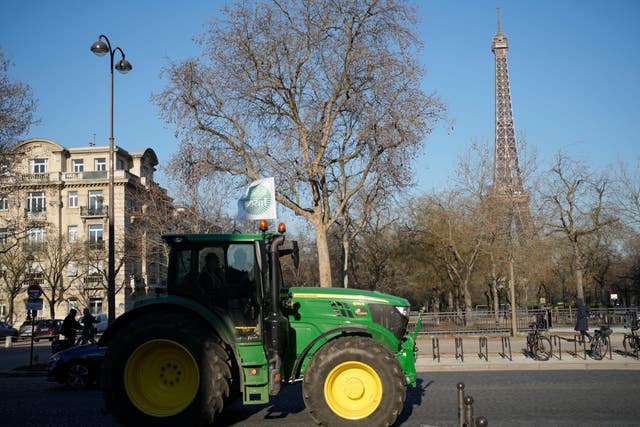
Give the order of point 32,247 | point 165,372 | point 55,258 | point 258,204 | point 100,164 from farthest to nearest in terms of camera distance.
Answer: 1. point 100,164
2. point 32,247
3. point 55,258
4. point 258,204
5. point 165,372

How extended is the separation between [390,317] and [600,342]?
12064 millimetres

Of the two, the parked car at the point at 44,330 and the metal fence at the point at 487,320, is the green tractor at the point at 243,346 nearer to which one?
the metal fence at the point at 487,320

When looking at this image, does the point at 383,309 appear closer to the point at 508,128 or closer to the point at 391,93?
the point at 391,93

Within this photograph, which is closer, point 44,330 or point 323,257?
point 323,257

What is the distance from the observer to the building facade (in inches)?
2115

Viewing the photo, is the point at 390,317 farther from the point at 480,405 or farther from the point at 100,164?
the point at 100,164

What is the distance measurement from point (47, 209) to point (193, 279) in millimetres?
59158

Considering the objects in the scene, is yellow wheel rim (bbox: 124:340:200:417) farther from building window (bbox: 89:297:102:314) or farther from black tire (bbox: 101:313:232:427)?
building window (bbox: 89:297:102:314)

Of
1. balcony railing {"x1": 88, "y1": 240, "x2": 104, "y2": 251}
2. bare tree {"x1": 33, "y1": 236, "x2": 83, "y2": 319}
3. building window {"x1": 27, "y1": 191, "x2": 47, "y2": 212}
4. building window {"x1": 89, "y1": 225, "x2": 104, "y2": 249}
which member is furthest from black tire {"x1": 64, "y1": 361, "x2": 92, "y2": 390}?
building window {"x1": 27, "y1": 191, "x2": 47, "y2": 212}

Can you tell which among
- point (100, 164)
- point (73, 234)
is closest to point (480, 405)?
point (73, 234)

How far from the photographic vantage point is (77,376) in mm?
15430

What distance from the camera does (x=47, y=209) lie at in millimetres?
62250

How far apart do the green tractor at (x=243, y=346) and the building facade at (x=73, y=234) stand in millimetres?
44770

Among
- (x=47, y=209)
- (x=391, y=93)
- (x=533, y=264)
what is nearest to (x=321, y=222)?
(x=391, y=93)
